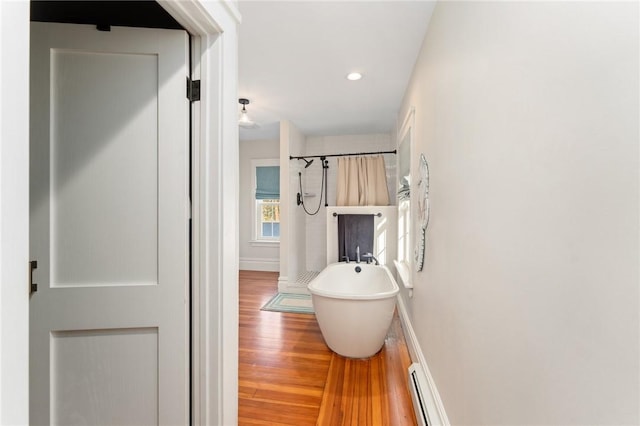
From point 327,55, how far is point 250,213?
143 inches

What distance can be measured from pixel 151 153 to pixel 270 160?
4.34 m

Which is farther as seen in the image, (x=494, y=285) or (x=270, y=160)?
(x=270, y=160)

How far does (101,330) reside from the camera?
3.47 ft

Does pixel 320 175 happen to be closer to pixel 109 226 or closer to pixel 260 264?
pixel 260 264

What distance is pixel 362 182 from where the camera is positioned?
4.22 metres

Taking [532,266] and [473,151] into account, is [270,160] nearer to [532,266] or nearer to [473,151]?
[473,151]

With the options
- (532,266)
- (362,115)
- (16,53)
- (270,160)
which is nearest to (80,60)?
(16,53)

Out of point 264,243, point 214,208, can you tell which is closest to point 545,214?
point 214,208

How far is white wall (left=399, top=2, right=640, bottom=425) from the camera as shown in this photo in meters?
0.50

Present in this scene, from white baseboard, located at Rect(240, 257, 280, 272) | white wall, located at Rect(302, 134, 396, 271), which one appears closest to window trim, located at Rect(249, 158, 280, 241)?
white baseboard, located at Rect(240, 257, 280, 272)

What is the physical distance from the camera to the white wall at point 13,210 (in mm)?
406

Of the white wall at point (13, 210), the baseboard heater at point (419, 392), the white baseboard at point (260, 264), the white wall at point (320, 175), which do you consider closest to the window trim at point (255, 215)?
the white baseboard at point (260, 264)

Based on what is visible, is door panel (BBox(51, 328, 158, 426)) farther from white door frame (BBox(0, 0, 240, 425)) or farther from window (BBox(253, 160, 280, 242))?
window (BBox(253, 160, 280, 242))

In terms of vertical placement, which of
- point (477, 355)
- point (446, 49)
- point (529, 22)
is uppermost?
point (446, 49)
